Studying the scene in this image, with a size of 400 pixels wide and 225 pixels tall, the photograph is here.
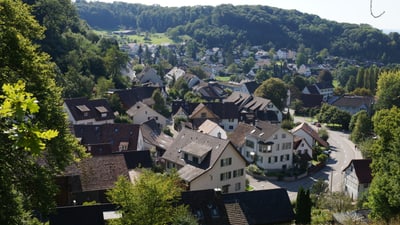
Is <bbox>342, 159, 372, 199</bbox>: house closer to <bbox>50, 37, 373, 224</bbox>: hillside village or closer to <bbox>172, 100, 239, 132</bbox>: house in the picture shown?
<bbox>50, 37, 373, 224</bbox>: hillside village

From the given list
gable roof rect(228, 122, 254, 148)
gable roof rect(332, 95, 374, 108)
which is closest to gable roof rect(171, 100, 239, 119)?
gable roof rect(228, 122, 254, 148)

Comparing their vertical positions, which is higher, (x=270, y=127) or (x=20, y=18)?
(x=20, y=18)

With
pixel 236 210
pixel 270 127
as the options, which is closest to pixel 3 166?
pixel 236 210

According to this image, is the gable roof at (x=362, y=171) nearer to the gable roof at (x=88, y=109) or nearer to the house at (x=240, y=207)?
the house at (x=240, y=207)

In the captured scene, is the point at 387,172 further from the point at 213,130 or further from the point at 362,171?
the point at 213,130

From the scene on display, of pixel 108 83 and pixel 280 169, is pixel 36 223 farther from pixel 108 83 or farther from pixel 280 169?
pixel 108 83

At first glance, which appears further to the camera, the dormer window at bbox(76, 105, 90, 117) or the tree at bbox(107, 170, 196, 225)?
the dormer window at bbox(76, 105, 90, 117)

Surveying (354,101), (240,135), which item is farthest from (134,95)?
(354,101)
